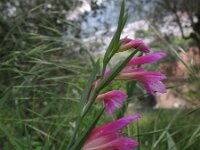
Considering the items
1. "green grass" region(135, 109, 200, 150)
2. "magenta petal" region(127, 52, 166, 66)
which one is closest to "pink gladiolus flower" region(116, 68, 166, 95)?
"magenta petal" region(127, 52, 166, 66)

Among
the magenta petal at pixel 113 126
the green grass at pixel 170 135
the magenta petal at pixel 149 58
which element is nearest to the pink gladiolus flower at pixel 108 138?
the magenta petal at pixel 113 126

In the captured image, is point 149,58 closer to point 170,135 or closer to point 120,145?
point 120,145

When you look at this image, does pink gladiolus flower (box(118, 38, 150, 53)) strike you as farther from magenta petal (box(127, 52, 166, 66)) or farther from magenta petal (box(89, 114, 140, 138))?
magenta petal (box(89, 114, 140, 138))

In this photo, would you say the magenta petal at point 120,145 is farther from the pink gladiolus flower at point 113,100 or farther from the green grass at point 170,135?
the green grass at point 170,135

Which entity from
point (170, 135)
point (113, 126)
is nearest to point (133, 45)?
point (113, 126)

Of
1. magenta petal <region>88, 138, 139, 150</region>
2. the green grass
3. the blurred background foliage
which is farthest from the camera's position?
the blurred background foliage

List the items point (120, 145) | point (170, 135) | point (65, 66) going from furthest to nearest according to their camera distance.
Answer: point (65, 66)
point (170, 135)
point (120, 145)
